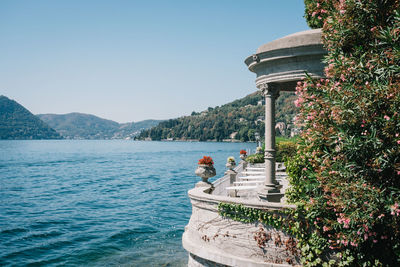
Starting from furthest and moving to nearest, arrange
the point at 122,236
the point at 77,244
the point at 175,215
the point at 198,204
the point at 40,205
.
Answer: the point at 40,205
the point at 175,215
the point at 122,236
the point at 77,244
the point at 198,204

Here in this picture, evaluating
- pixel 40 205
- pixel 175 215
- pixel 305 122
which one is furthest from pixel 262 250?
pixel 40 205

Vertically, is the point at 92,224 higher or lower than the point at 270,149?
lower

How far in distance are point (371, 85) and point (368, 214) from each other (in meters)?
2.45

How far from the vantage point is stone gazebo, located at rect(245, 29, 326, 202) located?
326 inches

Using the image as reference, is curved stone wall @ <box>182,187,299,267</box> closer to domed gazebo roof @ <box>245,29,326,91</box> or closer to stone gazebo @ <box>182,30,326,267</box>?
stone gazebo @ <box>182,30,326,267</box>

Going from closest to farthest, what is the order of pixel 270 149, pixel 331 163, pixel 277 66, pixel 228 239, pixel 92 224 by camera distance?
pixel 331 163, pixel 228 239, pixel 277 66, pixel 270 149, pixel 92 224

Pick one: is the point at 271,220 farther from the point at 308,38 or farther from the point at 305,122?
the point at 308,38

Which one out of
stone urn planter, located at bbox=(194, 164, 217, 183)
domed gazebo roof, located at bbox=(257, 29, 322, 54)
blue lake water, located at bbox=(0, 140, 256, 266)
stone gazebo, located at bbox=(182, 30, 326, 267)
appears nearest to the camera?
stone gazebo, located at bbox=(182, 30, 326, 267)

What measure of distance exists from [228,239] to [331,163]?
3.32 meters

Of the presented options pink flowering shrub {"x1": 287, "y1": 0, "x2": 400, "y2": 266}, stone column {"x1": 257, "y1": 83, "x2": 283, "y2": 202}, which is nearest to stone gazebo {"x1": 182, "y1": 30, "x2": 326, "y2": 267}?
stone column {"x1": 257, "y1": 83, "x2": 283, "y2": 202}

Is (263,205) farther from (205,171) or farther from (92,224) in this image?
(92,224)

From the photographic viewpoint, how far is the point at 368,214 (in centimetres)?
623

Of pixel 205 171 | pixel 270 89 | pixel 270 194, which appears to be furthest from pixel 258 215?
pixel 270 89

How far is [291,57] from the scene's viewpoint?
8.55m
